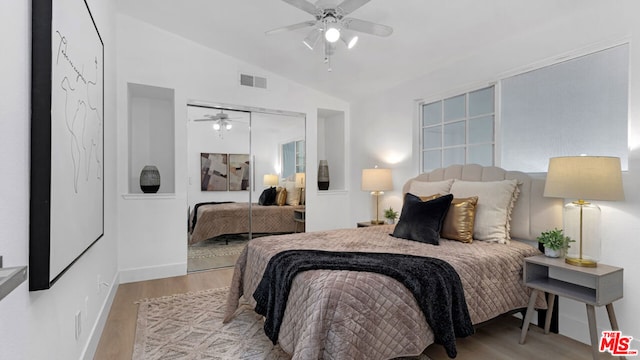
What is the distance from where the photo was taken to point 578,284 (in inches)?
94.1

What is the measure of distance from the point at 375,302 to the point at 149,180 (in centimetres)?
340

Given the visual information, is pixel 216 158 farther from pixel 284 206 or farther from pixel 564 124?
pixel 564 124

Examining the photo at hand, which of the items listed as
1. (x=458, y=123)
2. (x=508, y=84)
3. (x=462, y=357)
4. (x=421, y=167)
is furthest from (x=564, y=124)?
(x=462, y=357)

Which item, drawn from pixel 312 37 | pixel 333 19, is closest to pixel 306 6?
pixel 333 19

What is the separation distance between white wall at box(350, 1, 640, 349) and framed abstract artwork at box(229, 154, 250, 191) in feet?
6.51

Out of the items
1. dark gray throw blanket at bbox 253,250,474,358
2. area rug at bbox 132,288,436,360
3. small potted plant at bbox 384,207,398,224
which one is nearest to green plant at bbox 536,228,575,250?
dark gray throw blanket at bbox 253,250,474,358

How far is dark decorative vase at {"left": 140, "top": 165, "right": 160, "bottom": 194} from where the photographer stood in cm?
409

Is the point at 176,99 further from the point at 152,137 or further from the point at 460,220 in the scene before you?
the point at 460,220

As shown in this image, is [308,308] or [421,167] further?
[421,167]

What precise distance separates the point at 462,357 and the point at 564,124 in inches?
78.7

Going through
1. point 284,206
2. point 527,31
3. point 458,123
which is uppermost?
point 527,31

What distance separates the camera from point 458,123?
374 cm

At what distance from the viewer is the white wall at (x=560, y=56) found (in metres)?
2.27

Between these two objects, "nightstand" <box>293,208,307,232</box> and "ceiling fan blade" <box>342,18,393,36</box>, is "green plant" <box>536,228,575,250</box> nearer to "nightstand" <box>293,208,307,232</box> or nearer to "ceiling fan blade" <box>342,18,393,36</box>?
"ceiling fan blade" <box>342,18,393,36</box>
